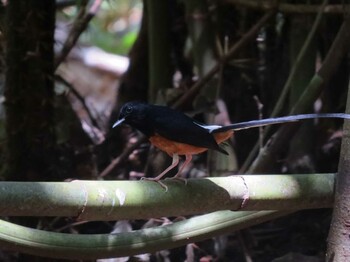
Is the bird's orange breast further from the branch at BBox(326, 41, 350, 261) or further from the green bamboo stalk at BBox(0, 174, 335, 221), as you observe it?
the branch at BBox(326, 41, 350, 261)

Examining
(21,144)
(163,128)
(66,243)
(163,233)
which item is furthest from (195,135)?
(21,144)

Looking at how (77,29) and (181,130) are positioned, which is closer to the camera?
(181,130)

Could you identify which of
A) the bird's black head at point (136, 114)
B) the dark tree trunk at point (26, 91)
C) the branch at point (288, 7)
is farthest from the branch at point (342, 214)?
the dark tree trunk at point (26, 91)

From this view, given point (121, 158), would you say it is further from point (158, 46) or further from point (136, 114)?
point (136, 114)

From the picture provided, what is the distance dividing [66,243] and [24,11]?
135 centimetres

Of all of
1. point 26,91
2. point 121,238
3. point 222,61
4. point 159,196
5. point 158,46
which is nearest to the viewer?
point 159,196

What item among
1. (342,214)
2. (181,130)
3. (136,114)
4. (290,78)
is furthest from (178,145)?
(290,78)

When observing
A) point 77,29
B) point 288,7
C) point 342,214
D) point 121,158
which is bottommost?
point 121,158

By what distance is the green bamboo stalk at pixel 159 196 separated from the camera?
2014mm

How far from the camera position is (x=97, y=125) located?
14.4 ft

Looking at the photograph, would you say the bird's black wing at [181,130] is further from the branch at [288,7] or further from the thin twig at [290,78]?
the branch at [288,7]

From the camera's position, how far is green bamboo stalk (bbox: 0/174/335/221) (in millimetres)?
2014

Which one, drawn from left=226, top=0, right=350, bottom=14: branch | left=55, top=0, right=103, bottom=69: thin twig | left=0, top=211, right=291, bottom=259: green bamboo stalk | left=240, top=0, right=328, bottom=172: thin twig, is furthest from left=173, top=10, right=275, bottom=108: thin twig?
left=0, top=211, right=291, bottom=259: green bamboo stalk

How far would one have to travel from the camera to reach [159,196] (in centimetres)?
219
